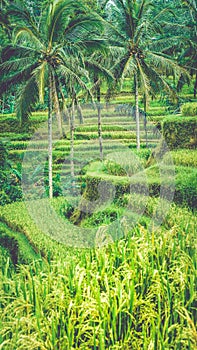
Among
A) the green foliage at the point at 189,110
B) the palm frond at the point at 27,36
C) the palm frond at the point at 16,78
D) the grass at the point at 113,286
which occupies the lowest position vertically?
the grass at the point at 113,286

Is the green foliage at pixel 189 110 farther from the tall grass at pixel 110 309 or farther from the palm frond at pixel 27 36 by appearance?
the tall grass at pixel 110 309

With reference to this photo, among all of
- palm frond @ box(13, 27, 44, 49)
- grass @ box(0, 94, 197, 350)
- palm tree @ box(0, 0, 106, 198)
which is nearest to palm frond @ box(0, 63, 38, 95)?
palm tree @ box(0, 0, 106, 198)

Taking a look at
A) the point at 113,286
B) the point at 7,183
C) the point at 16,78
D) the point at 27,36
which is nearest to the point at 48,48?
the point at 27,36

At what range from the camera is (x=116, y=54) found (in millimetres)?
10734

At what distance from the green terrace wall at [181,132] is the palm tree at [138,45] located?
225cm

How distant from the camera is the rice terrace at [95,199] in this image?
252 cm

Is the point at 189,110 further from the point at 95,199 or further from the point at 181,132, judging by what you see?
the point at 95,199

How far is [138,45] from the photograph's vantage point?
11062 millimetres

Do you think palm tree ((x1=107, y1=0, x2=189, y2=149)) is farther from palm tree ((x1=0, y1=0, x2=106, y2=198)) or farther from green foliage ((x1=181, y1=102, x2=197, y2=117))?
green foliage ((x1=181, y1=102, x2=197, y2=117))

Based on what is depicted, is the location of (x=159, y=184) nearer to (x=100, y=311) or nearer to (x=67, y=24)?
(x=67, y=24)

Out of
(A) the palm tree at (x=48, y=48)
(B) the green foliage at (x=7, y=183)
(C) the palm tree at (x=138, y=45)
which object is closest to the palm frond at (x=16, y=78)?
(A) the palm tree at (x=48, y=48)

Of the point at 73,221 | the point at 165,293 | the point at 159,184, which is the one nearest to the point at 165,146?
the point at 159,184

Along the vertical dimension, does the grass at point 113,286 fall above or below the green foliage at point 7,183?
above

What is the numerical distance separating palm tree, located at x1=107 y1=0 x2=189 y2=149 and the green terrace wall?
2253 mm
